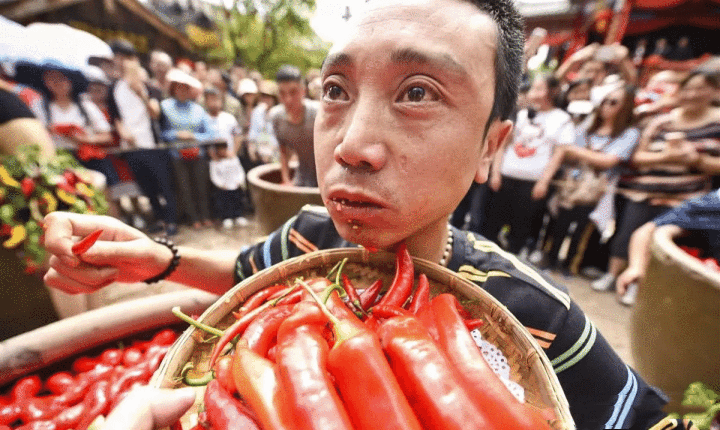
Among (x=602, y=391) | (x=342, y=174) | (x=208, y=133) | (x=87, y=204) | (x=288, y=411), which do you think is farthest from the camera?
(x=208, y=133)

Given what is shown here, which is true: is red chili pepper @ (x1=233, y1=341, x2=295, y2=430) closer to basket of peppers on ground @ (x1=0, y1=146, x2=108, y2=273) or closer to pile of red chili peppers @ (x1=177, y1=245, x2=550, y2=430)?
pile of red chili peppers @ (x1=177, y1=245, x2=550, y2=430)

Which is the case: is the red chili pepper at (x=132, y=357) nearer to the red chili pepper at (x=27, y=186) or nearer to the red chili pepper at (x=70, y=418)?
the red chili pepper at (x=70, y=418)

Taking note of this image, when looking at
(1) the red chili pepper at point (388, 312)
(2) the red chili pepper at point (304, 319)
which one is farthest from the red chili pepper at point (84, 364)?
(1) the red chili pepper at point (388, 312)

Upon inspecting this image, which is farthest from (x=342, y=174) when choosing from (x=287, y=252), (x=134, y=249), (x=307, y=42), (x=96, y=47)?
(x=307, y=42)

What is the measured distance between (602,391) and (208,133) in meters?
5.98

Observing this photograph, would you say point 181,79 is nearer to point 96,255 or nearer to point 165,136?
point 165,136

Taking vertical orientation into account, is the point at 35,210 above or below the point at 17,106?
below

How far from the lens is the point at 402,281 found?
1.01m

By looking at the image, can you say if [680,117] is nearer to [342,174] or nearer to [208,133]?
[342,174]

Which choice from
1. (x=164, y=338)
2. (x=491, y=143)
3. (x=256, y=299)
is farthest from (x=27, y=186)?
(x=491, y=143)

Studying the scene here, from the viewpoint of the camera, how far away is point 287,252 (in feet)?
4.75

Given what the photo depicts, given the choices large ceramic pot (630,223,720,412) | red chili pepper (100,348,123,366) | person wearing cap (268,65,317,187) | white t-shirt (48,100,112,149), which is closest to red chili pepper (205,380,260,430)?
red chili pepper (100,348,123,366)

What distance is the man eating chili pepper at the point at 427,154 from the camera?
860 millimetres

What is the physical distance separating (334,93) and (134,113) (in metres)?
5.64
